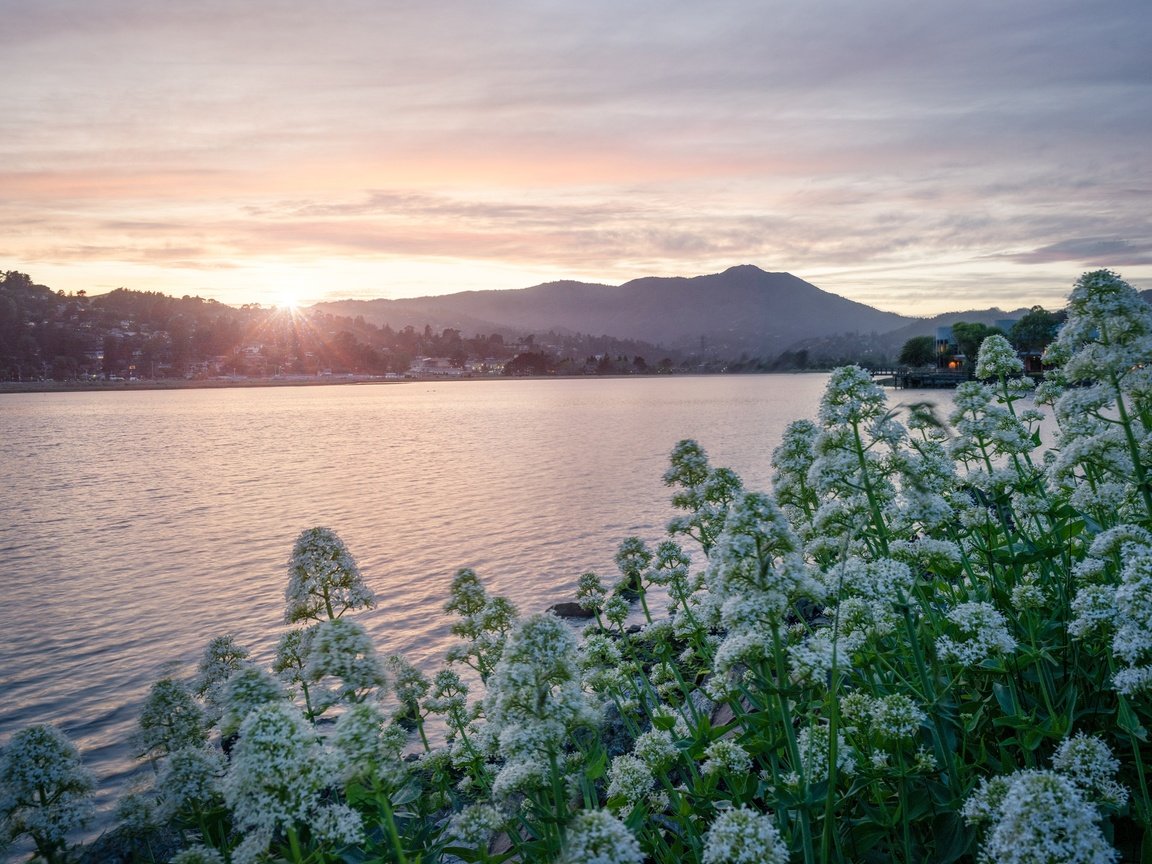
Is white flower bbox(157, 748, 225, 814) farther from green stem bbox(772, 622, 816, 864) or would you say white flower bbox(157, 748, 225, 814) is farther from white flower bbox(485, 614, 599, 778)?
green stem bbox(772, 622, 816, 864)

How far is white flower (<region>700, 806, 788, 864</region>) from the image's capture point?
11.1 ft

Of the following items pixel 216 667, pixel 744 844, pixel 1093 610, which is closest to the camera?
pixel 744 844

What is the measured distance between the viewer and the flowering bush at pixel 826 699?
3.87 metres

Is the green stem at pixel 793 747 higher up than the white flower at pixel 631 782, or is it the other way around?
the green stem at pixel 793 747

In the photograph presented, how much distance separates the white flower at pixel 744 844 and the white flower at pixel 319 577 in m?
4.18

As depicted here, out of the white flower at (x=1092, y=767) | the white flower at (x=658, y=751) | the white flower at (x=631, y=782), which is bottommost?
the white flower at (x=631, y=782)

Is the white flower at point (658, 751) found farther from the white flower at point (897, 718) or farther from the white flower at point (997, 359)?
the white flower at point (997, 359)

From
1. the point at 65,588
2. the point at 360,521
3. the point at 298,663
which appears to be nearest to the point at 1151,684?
the point at 298,663

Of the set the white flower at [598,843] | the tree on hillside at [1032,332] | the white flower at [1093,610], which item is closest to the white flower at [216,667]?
the white flower at [598,843]

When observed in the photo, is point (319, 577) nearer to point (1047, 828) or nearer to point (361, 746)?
point (361, 746)

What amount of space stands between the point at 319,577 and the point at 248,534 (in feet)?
110

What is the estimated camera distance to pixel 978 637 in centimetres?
541

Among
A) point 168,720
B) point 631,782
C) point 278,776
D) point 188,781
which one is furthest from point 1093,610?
point 168,720

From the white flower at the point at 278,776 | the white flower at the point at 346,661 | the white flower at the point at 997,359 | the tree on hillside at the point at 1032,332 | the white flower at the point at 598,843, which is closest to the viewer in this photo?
the white flower at the point at 598,843
